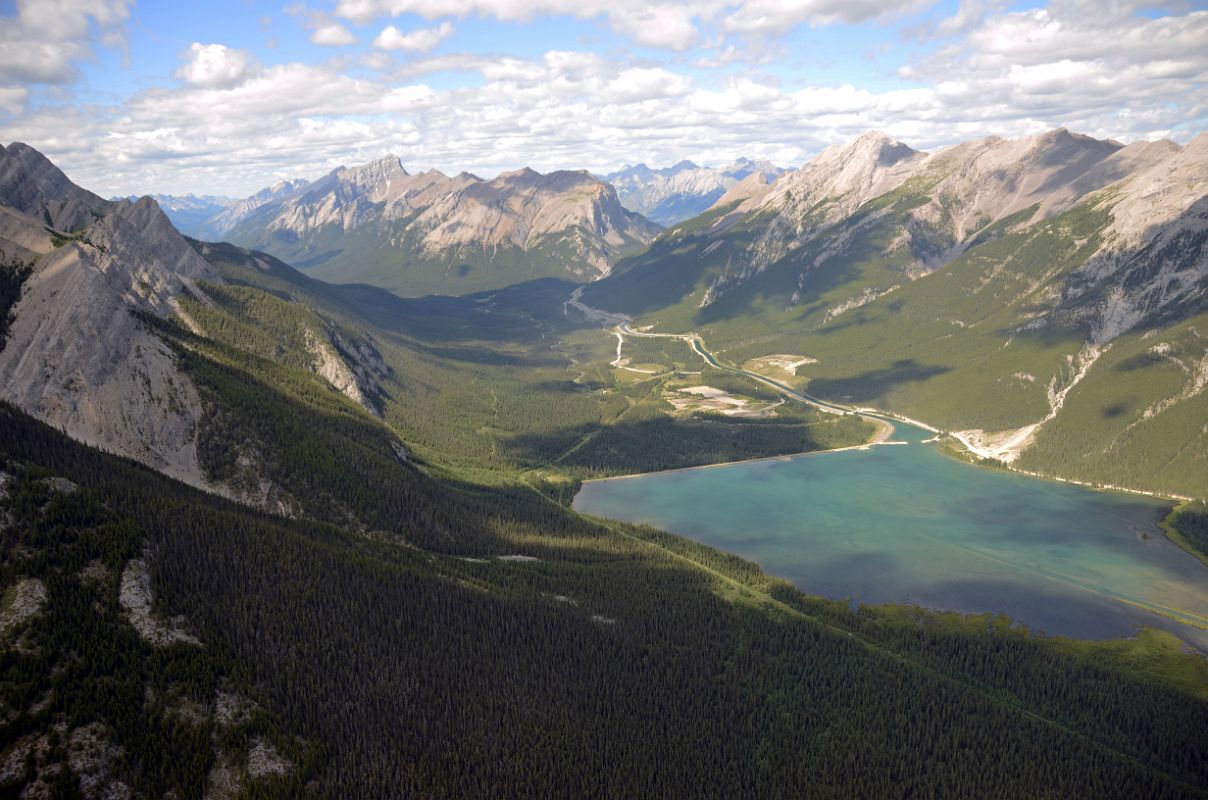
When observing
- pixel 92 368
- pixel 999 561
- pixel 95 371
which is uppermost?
pixel 92 368

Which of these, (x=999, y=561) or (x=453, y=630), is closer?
(x=453, y=630)

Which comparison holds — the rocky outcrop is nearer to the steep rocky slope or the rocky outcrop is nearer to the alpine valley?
the steep rocky slope

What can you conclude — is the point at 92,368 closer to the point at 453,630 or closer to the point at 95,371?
the point at 95,371

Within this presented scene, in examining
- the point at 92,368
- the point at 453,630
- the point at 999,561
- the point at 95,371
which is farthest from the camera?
the point at 999,561

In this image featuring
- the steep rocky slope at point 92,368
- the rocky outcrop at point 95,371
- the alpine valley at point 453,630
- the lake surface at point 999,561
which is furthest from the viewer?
the lake surface at point 999,561

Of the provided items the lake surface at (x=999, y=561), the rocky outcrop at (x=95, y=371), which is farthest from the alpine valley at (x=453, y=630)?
the lake surface at (x=999, y=561)

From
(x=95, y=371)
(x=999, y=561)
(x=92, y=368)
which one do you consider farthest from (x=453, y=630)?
(x=999, y=561)

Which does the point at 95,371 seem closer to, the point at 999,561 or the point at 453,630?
the point at 453,630

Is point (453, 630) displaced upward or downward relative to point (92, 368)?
downward

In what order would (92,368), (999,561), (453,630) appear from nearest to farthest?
(453,630)
(92,368)
(999,561)

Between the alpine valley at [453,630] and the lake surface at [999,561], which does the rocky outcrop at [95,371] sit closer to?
the alpine valley at [453,630]

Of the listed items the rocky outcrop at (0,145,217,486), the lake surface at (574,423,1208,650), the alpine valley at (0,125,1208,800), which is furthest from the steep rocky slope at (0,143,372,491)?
the lake surface at (574,423,1208,650)
